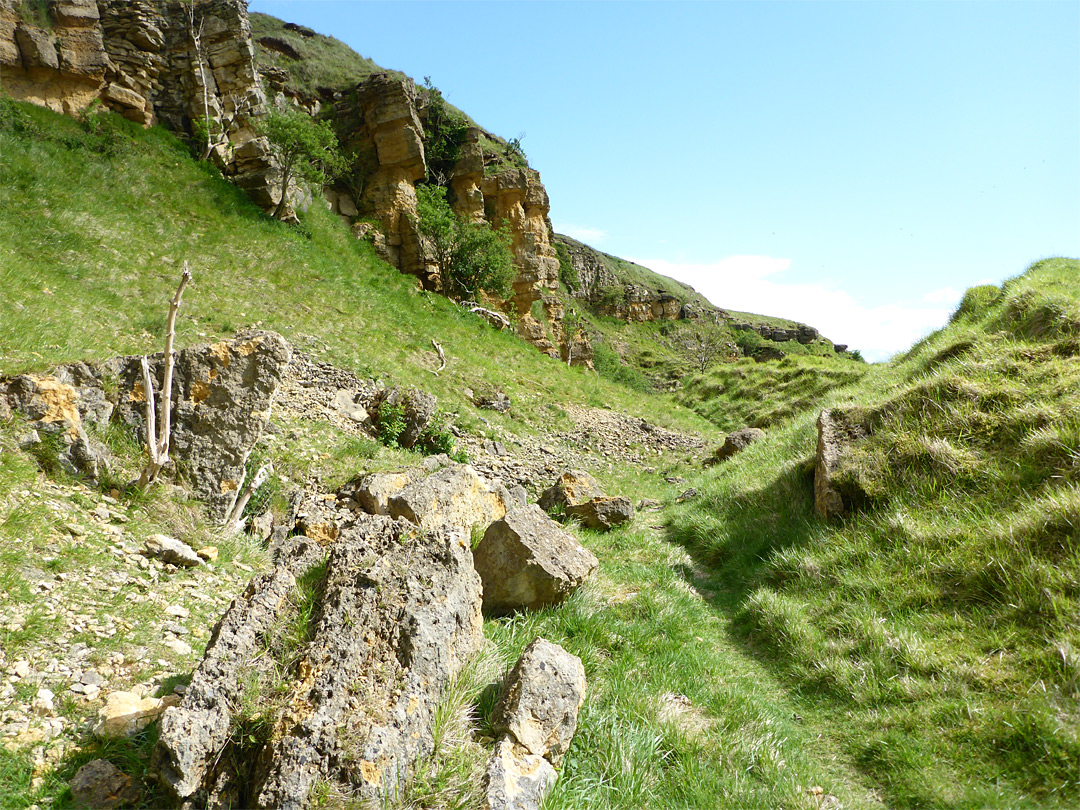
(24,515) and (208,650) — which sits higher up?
(208,650)

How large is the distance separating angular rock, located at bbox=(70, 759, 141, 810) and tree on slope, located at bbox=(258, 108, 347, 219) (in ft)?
71.4

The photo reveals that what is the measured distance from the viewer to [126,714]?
3.21 m

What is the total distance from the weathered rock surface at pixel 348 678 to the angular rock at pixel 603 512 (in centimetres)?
528

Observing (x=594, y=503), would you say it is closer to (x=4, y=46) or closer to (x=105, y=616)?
(x=105, y=616)

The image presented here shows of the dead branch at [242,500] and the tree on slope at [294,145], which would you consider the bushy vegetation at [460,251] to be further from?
the dead branch at [242,500]

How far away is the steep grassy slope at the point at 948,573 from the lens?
12.3 ft

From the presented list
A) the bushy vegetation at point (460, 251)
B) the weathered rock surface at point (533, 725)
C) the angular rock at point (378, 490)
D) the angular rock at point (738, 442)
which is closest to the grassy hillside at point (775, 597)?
the weathered rock surface at point (533, 725)

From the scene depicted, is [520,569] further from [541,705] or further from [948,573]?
[948,573]

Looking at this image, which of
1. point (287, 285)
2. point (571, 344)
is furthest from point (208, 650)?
point (571, 344)

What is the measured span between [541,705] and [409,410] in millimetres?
8682

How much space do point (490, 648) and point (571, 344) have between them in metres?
38.7

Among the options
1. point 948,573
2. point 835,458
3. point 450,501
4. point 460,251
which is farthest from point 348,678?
point 460,251

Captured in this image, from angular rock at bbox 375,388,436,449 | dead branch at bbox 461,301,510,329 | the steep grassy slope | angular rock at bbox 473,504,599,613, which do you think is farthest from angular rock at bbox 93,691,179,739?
dead branch at bbox 461,301,510,329

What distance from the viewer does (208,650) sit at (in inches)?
122
